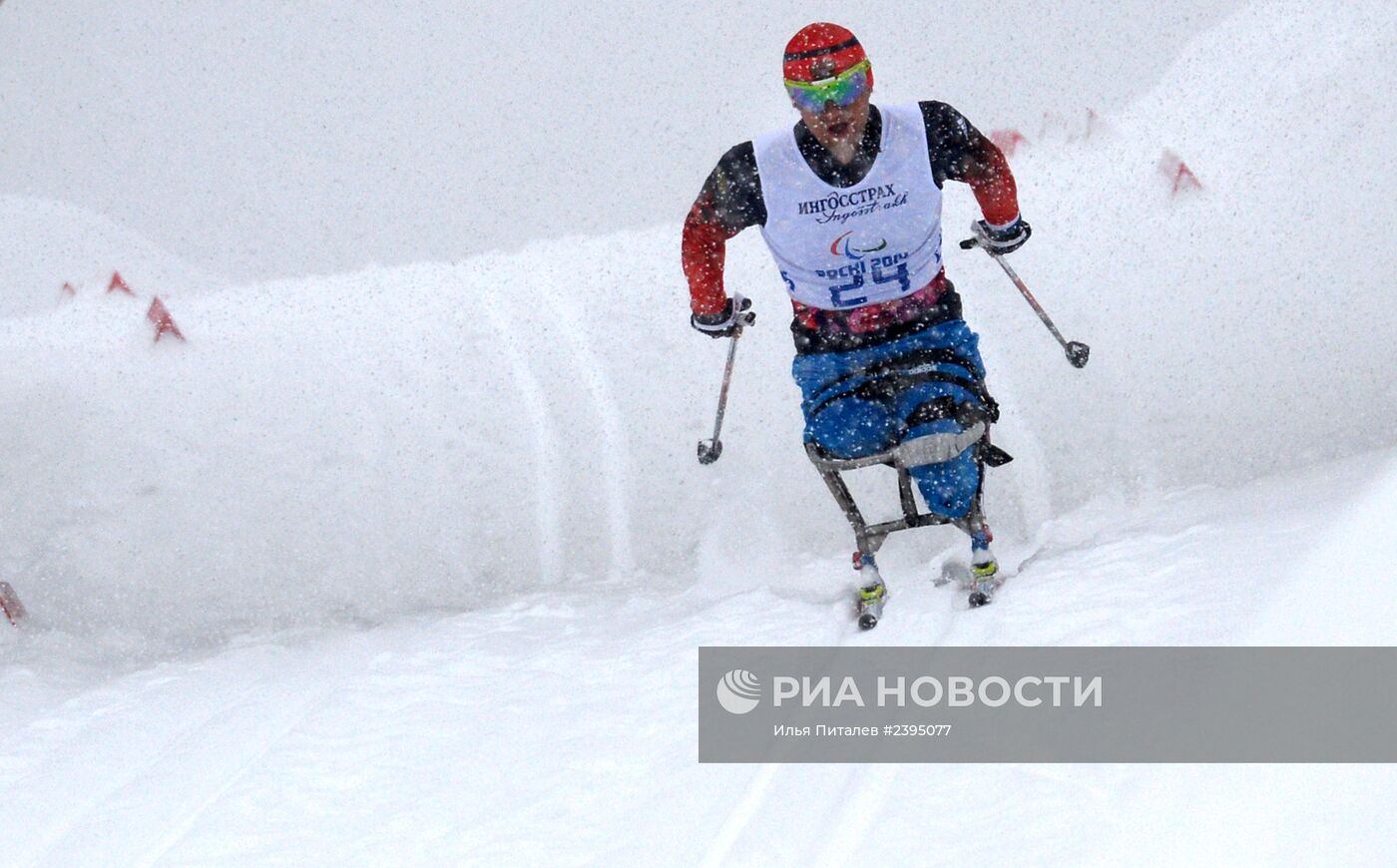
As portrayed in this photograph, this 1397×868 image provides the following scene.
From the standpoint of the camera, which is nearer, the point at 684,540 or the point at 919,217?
the point at 919,217

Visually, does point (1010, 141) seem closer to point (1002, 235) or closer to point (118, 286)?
point (1002, 235)

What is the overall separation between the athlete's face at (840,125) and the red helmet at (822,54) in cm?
11

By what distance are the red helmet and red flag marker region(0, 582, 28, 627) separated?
4317 millimetres

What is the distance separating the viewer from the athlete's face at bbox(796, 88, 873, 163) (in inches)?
166

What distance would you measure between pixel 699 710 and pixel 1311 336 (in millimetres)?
3793

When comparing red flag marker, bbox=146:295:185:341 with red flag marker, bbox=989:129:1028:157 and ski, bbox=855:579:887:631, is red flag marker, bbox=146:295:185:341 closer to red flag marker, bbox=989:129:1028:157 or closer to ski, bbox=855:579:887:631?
ski, bbox=855:579:887:631

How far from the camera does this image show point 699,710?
406cm


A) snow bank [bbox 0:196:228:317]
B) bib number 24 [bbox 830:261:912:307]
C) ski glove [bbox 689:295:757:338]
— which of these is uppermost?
snow bank [bbox 0:196:228:317]

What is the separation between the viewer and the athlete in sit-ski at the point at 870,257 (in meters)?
4.37

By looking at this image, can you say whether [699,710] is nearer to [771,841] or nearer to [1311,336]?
[771,841]

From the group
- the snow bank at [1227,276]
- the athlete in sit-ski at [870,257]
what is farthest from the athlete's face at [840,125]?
the snow bank at [1227,276]

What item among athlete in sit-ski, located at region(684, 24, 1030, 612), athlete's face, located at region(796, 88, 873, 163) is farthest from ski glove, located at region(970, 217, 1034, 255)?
athlete's face, located at region(796, 88, 873, 163)

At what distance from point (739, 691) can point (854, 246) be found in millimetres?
1622

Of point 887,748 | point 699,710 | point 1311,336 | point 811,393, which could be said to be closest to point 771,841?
point 887,748
